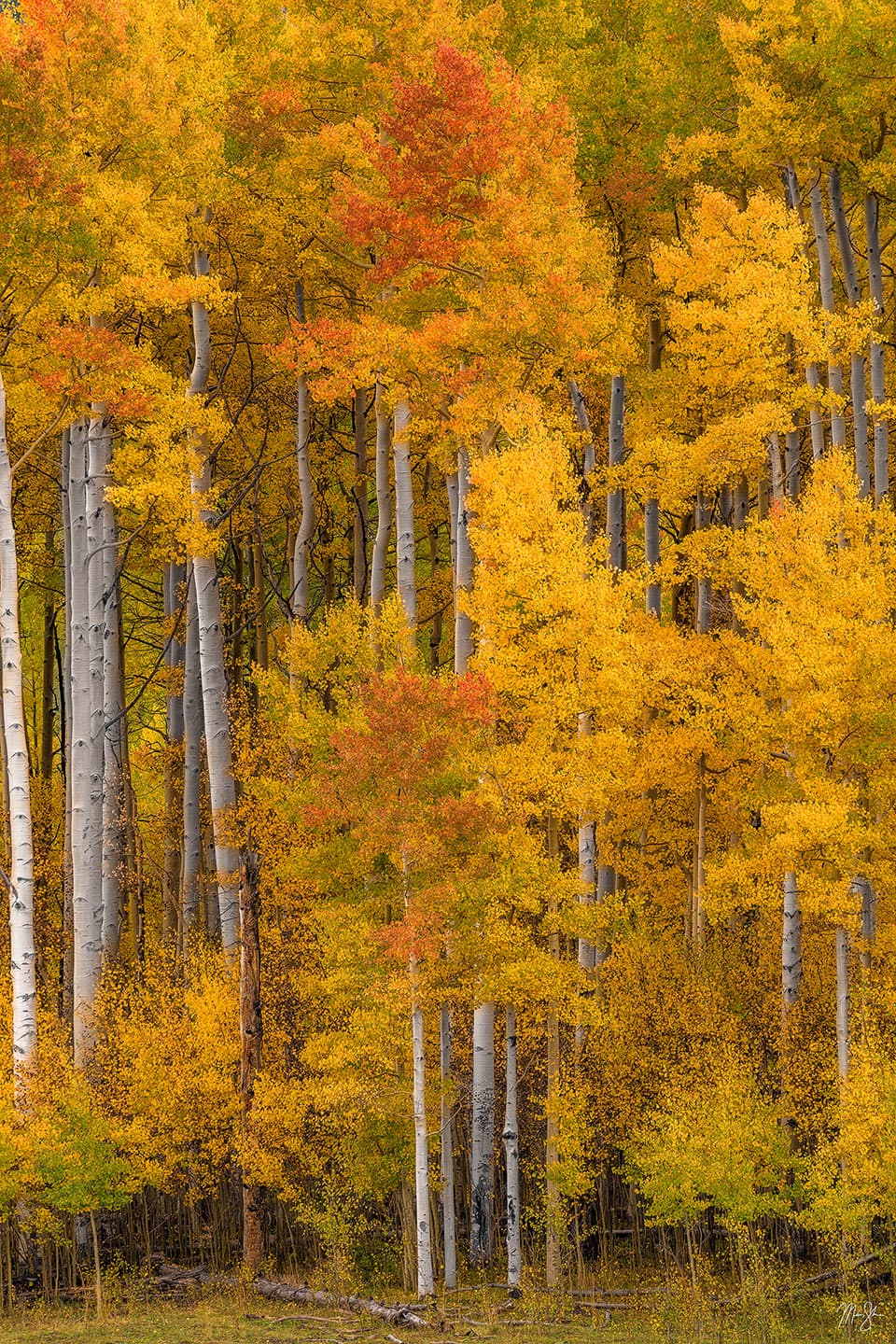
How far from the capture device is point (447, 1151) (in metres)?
20.2

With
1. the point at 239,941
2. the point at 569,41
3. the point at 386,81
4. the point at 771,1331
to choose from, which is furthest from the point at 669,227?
the point at 771,1331

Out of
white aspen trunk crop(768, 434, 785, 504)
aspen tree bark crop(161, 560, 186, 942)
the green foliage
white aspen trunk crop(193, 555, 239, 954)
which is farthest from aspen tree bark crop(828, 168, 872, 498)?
aspen tree bark crop(161, 560, 186, 942)

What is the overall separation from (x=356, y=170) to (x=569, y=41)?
4.14 metres

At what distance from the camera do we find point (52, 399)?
65.4 ft

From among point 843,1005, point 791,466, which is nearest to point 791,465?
point 791,466

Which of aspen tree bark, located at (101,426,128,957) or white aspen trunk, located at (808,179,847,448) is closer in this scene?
white aspen trunk, located at (808,179,847,448)

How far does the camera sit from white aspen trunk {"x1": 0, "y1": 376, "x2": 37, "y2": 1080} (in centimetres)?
1812

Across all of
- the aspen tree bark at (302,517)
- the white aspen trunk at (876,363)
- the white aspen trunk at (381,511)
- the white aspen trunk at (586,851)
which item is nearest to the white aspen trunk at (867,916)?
the white aspen trunk at (586,851)

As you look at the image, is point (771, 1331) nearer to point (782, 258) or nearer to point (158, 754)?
point (782, 258)

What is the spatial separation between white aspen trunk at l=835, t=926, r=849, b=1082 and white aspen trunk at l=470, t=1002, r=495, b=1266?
4202 millimetres

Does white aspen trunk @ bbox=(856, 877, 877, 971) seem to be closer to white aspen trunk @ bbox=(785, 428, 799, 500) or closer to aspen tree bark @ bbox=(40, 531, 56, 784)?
white aspen trunk @ bbox=(785, 428, 799, 500)

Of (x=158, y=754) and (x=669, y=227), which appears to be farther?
(x=158, y=754)

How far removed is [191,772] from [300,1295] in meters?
8.80
